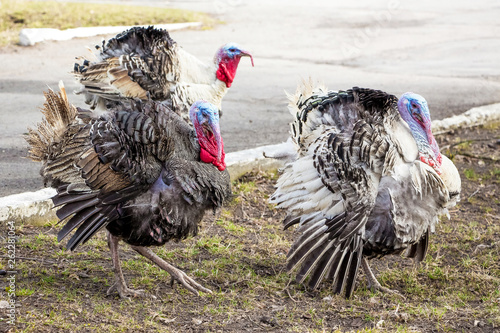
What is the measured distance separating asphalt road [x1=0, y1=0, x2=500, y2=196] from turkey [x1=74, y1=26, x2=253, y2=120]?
2.98 ft

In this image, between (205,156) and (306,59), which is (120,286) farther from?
(306,59)

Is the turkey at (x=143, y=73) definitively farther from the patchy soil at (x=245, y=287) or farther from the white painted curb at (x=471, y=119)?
the white painted curb at (x=471, y=119)

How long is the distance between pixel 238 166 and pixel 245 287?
2023mm

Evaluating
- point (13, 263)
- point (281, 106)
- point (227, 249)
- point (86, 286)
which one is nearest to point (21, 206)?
point (13, 263)

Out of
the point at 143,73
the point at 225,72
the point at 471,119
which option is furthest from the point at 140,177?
the point at 471,119

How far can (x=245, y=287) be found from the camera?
4.45 meters

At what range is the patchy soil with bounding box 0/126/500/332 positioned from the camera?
3.88 meters

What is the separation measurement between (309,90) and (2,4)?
9.77 meters

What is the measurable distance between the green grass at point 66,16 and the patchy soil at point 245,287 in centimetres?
754

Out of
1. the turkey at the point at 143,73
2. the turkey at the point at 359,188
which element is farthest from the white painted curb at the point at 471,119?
the turkey at the point at 359,188

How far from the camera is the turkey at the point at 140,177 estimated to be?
13.2 ft

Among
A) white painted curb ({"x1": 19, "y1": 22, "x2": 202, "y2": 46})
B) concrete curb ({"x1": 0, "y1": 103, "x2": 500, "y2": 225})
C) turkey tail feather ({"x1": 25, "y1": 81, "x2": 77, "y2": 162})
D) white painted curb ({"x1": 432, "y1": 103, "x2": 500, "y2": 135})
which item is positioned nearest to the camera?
turkey tail feather ({"x1": 25, "y1": 81, "x2": 77, "y2": 162})

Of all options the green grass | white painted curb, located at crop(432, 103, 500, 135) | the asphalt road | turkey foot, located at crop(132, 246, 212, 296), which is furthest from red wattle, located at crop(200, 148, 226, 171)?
the green grass

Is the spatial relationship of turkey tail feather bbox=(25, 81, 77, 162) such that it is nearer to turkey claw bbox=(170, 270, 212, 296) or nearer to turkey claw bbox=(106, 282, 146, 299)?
turkey claw bbox=(106, 282, 146, 299)
